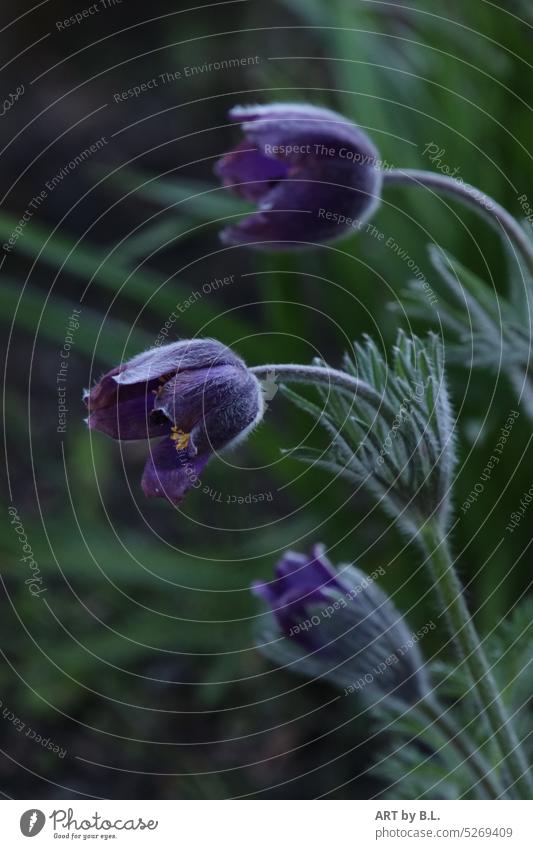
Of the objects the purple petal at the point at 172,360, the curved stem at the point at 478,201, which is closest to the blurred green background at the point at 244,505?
the curved stem at the point at 478,201

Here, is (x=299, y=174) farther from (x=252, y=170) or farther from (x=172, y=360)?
(x=172, y=360)

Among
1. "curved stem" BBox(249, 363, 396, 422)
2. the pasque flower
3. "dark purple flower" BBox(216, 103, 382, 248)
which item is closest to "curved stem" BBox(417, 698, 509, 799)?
the pasque flower

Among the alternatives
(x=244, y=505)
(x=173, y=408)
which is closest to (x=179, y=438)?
(x=173, y=408)

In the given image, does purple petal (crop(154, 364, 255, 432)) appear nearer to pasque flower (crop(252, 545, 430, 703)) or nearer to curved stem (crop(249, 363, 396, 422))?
curved stem (crop(249, 363, 396, 422))

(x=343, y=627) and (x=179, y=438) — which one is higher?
(x=179, y=438)

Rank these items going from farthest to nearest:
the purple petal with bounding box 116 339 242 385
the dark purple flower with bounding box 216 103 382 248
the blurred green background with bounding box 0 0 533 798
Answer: the blurred green background with bounding box 0 0 533 798 → the dark purple flower with bounding box 216 103 382 248 → the purple petal with bounding box 116 339 242 385
